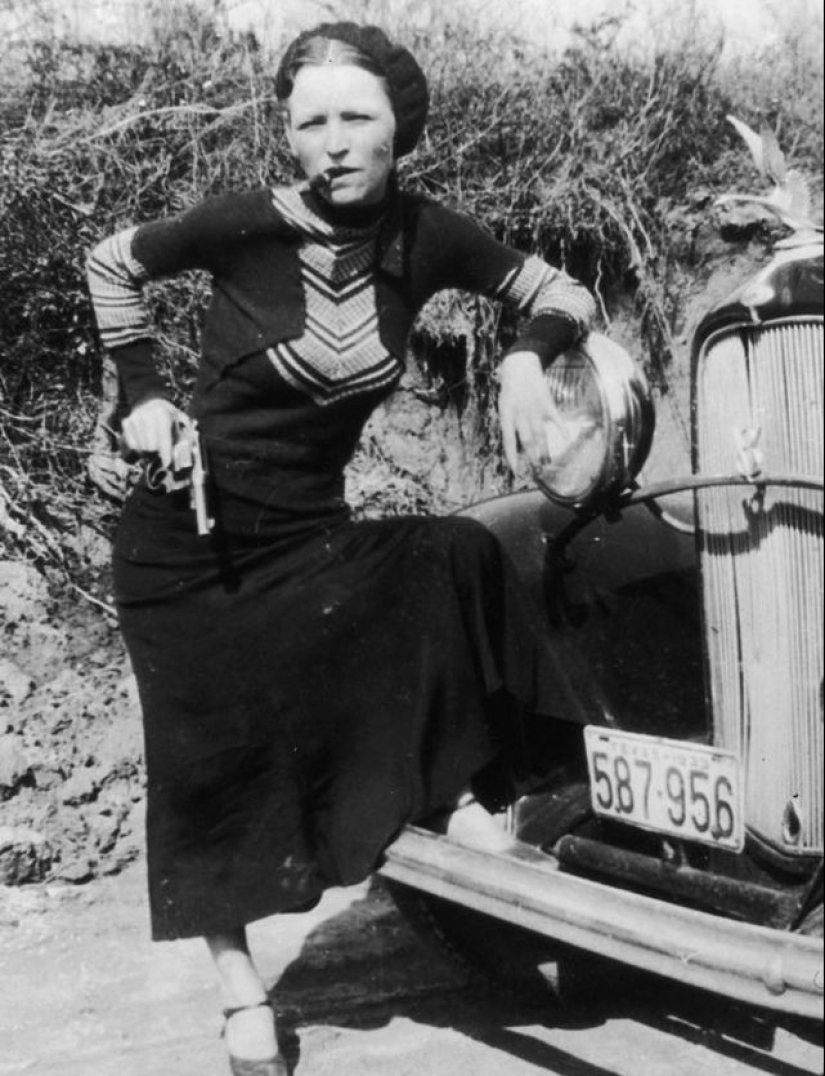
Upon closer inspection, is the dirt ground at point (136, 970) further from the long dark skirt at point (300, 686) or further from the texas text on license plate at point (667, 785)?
the texas text on license plate at point (667, 785)

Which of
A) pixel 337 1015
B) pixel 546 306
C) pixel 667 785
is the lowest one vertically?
pixel 337 1015

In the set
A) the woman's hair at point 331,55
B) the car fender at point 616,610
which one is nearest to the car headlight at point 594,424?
the car fender at point 616,610

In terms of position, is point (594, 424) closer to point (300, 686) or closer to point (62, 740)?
point (300, 686)

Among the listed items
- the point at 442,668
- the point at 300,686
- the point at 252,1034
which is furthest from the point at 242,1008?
the point at 442,668

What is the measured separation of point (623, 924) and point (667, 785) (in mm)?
278

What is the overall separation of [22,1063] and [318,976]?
713 mm

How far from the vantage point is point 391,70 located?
2.63m

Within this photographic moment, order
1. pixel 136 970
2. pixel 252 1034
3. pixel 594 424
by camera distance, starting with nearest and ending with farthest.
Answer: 1. pixel 594 424
2. pixel 252 1034
3. pixel 136 970

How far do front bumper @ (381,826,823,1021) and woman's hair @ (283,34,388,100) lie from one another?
4.64 feet

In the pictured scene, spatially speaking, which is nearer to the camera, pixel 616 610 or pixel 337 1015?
pixel 616 610

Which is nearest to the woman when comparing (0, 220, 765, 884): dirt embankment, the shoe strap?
the shoe strap

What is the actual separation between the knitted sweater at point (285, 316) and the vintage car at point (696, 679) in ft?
1.07

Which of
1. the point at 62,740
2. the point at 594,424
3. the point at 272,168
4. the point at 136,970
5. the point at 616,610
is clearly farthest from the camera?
the point at 272,168

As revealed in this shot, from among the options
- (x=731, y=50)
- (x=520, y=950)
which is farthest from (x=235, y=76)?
(x=520, y=950)
